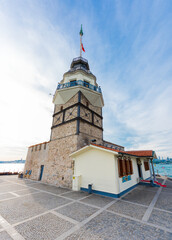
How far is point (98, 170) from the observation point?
30.3 ft

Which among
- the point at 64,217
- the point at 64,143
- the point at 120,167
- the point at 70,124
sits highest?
the point at 70,124

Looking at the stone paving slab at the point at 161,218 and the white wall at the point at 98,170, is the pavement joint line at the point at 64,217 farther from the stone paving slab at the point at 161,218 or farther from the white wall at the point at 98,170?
the white wall at the point at 98,170

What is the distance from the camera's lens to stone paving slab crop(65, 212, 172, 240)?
3.57m

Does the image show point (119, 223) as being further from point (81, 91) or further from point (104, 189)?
point (81, 91)

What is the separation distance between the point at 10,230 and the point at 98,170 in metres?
6.65

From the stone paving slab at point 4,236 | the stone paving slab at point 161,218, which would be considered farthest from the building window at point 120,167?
the stone paving slab at point 4,236

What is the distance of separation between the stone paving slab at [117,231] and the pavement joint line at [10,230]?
1.79 m

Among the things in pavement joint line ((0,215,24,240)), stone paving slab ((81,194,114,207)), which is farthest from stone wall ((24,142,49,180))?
pavement joint line ((0,215,24,240))

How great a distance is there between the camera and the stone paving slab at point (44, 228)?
364 cm

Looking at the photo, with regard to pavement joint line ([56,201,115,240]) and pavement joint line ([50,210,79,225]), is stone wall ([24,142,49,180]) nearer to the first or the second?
pavement joint line ([50,210,79,225])

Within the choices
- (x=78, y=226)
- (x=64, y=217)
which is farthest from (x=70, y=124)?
(x=78, y=226)

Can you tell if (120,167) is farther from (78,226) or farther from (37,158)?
(37,158)

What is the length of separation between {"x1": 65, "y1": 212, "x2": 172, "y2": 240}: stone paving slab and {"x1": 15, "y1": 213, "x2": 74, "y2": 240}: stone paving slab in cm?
61

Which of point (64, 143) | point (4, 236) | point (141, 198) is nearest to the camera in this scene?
point (4, 236)
